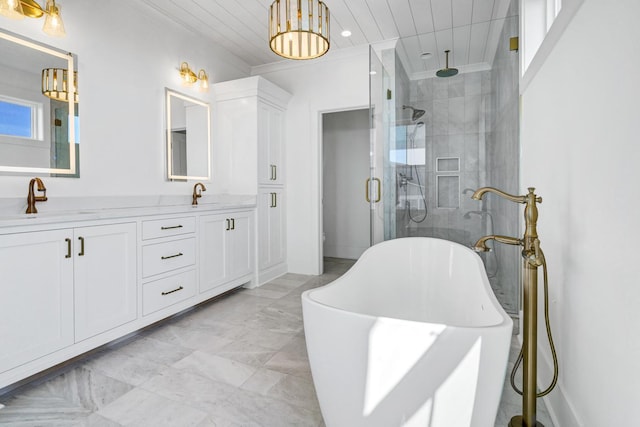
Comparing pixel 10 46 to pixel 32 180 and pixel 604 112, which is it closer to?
pixel 32 180

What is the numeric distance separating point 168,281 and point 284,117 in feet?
8.06

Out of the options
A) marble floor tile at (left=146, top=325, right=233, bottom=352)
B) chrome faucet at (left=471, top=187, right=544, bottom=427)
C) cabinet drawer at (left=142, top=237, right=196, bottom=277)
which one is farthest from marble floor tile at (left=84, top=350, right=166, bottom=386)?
chrome faucet at (left=471, top=187, right=544, bottom=427)

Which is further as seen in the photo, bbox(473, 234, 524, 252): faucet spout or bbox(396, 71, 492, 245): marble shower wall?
Answer: bbox(396, 71, 492, 245): marble shower wall

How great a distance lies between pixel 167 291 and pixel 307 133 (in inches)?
95.6

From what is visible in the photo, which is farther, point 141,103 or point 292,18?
point 141,103

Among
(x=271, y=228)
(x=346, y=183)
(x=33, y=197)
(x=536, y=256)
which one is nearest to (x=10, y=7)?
(x=33, y=197)

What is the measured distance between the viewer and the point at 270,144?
12.8 ft

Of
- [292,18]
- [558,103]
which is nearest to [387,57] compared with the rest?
[292,18]

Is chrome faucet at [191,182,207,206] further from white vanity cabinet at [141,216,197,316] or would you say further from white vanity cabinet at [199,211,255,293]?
white vanity cabinet at [141,216,197,316]

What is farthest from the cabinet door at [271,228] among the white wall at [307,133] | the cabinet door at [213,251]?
the cabinet door at [213,251]

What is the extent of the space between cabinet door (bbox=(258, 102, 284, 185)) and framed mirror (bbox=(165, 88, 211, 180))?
1.84ft

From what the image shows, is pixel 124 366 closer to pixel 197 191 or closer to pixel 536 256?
pixel 197 191

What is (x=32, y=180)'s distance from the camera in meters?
2.13

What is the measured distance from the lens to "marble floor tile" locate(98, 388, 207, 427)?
58.5 inches
